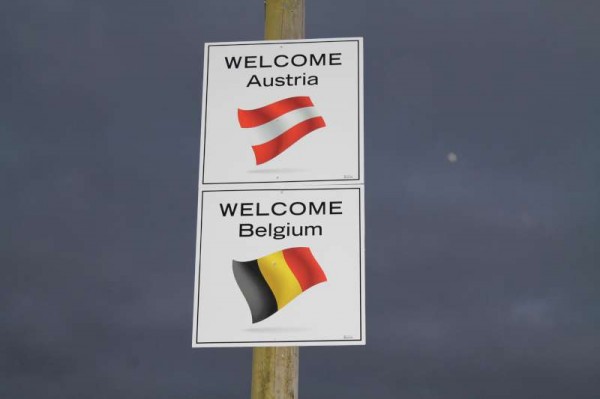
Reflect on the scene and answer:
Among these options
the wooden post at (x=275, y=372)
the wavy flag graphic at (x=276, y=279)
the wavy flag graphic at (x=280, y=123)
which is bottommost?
the wooden post at (x=275, y=372)

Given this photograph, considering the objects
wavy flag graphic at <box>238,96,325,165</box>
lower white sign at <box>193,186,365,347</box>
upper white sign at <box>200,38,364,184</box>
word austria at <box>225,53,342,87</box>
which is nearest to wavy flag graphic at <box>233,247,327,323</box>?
lower white sign at <box>193,186,365,347</box>

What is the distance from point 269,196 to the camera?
5.15 m

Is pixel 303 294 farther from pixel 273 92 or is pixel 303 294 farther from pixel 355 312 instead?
pixel 273 92

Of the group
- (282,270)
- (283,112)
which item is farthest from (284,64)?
(282,270)

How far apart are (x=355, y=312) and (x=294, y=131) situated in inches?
44.3

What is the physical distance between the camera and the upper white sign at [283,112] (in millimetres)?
5195

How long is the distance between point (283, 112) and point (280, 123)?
10 centimetres

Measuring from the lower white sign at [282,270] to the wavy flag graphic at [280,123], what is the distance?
28cm

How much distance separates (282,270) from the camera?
4973 millimetres

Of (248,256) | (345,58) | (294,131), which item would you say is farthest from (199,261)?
(345,58)

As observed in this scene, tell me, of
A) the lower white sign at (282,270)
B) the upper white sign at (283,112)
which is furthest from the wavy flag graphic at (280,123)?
the lower white sign at (282,270)

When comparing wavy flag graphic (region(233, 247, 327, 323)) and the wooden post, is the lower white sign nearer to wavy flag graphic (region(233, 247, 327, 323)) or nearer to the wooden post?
wavy flag graphic (region(233, 247, 327, 323))

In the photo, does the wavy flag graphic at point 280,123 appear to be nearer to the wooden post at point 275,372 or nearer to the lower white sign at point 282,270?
the lower white sign at point 282,270

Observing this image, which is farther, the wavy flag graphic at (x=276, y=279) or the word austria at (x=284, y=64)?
the word austria at (x=284, y=64)
